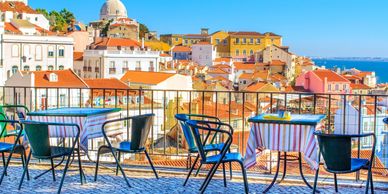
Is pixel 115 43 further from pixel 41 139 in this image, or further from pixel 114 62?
pixel 41 139

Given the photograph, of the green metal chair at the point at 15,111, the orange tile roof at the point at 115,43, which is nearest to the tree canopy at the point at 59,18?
the orange tile roof at the point at 115,43

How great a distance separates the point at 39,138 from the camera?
683 cm

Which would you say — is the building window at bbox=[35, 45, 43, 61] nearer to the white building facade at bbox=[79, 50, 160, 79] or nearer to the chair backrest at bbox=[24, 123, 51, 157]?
the white building facade at bbox=[79, 50, 160, 79]

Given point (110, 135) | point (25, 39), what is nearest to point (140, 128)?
point (110, 135)

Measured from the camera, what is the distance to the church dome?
479 ft

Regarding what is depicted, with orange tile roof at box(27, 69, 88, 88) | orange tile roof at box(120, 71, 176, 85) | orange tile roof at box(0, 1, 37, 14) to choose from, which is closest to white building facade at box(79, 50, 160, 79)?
orange tile roof at box(120, 71, 176, 85)

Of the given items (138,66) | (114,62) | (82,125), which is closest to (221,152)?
(82,125)

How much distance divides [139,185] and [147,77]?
169 feet

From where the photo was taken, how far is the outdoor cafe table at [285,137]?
6660mm

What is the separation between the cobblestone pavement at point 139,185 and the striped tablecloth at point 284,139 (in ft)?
2.36

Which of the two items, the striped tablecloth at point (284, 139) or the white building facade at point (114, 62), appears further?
the white building facade at point (114, 62)

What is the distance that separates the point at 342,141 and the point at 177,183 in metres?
2.53

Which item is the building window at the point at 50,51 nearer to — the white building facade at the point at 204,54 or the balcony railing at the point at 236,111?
the balcony railing at the point at 236,111

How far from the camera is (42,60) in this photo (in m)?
65.5
